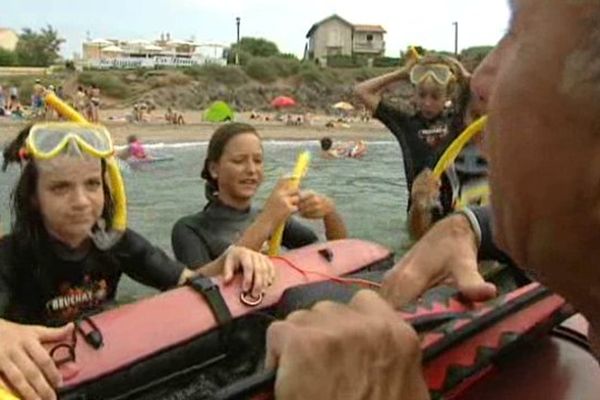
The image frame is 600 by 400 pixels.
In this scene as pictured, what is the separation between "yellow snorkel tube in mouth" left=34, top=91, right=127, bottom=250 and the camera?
3227 mm

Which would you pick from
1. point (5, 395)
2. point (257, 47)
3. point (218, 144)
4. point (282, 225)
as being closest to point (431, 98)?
point (218, 144)

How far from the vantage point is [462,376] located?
1.40 meters

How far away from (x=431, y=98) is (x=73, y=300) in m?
3.10

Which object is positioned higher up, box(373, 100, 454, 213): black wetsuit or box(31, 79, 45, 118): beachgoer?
box(31, 79, 45, 118): beachgoer

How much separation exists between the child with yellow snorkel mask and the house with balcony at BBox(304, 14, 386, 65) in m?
70.0

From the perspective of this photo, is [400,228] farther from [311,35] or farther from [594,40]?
[311,35]

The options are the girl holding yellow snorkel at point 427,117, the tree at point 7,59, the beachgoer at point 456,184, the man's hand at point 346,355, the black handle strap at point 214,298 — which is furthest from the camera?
the tree at point 7,59

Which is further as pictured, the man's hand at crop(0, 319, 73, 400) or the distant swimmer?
the distant swimmer

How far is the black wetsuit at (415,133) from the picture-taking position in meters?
5.84

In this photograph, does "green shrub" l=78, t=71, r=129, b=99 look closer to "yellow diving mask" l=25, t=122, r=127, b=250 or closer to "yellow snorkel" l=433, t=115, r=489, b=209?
"yellow snorkel" l=433, t=115, r=489, b=209

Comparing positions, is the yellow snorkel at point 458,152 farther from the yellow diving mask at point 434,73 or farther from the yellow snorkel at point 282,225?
the yellow diving mask at point 434,73


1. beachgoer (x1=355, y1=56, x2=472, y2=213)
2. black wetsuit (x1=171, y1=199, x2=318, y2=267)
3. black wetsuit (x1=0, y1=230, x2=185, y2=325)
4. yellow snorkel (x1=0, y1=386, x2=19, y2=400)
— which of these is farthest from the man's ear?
yellow snorkel (x1=0, y1=386, x2=19, y2=400)

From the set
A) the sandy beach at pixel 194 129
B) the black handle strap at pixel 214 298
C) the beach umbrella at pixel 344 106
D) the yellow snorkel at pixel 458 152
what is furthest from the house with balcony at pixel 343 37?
the black handle strap at pixel 214 298

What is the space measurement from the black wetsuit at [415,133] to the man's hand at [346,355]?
4.59 m
